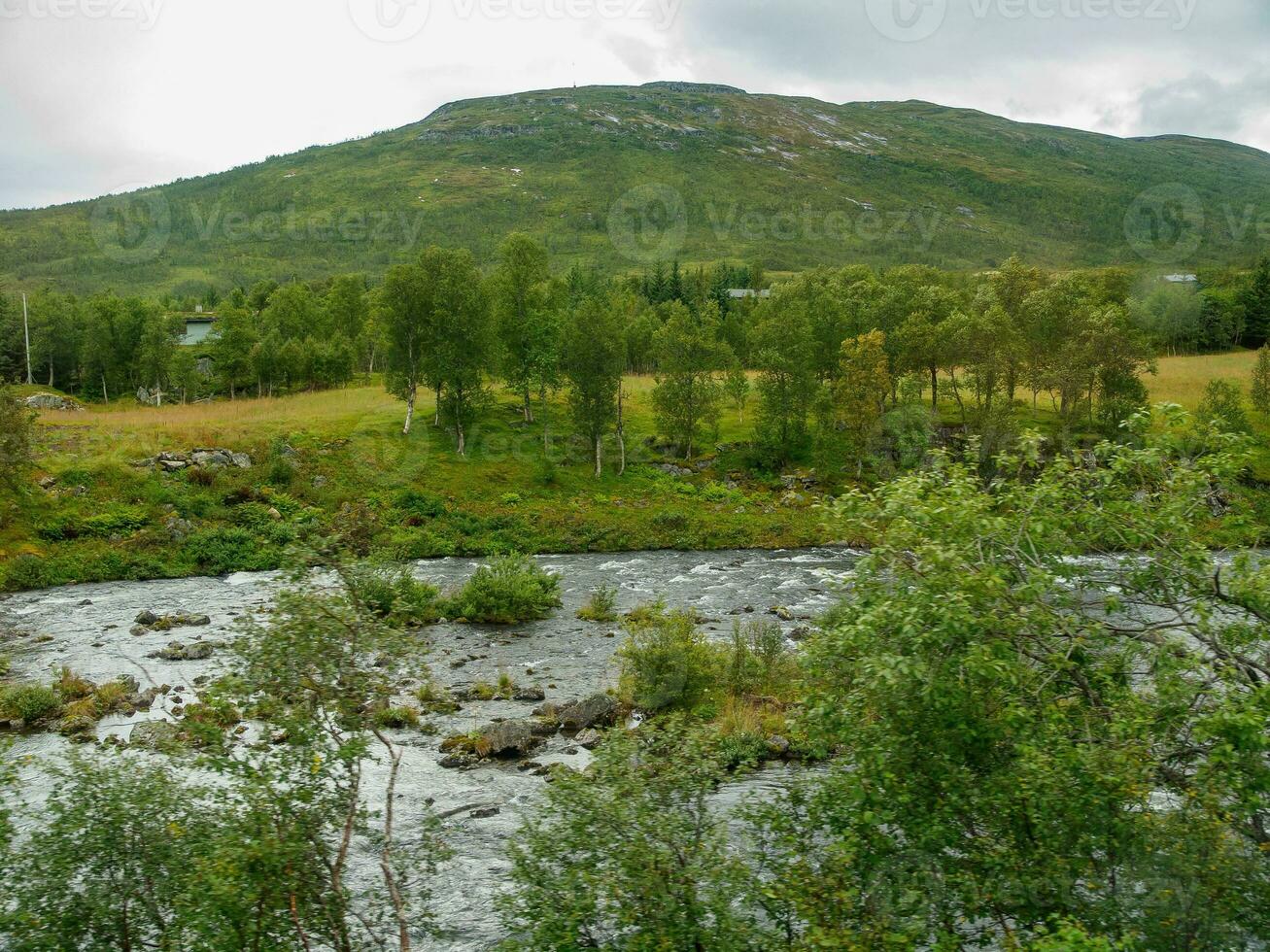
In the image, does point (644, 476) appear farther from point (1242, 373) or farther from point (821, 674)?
point (1242, 373)

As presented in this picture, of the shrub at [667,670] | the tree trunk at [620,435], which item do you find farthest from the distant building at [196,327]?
the shrub at [667,670]

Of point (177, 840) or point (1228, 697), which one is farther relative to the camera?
point (177, 840)

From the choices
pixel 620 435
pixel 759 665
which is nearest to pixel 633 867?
pixel 759 665

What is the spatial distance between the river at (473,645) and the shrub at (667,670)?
2.45 metres

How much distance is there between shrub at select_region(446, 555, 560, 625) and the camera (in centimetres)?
4141

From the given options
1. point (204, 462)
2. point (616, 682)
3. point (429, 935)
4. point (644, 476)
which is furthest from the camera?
point (644, 476)

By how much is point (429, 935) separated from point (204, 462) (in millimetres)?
52164

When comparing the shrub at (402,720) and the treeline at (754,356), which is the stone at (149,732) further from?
the treeline at (754,356)

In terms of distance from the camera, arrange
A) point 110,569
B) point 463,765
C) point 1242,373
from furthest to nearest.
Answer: point 1242,373
point 110,569
point 463,765

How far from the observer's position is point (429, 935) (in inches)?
632

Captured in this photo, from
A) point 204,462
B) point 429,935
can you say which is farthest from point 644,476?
point 429,935

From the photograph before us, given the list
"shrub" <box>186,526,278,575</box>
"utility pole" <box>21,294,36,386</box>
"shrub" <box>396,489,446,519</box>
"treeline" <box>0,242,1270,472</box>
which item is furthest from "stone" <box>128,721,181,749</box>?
"utility pole" <box>21,294,36,386</box>

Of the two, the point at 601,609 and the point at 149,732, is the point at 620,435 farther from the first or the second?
the point at 149,732

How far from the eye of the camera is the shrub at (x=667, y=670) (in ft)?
93.6
